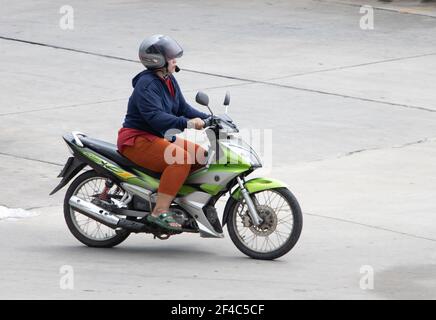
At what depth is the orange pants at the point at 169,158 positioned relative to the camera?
9.48 meters

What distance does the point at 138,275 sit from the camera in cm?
908

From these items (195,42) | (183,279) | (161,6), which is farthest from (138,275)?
(161,6)

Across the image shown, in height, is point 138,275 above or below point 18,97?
below

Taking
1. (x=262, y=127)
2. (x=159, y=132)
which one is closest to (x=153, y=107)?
(x=159, y=132)

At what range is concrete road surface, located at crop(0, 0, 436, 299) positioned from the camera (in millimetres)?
9086

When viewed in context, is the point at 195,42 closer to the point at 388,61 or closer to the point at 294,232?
the point at 388,61

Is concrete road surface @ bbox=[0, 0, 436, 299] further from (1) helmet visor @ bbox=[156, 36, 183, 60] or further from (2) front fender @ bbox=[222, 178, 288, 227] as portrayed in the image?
(1) helmet visor @ bbox=[156, 36, 183, 60]

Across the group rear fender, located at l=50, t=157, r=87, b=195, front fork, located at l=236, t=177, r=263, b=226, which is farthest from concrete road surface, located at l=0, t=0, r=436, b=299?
rear fender, located at l=50, t=157, r=87, b=195

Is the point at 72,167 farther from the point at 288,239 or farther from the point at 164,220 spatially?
the point at 288,239

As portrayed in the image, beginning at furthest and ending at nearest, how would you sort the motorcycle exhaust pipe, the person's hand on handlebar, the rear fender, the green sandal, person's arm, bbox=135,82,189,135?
the rear fender, the motorcycle exhaust pipe, the green sandal, person's arm, bbox=135,82,189,135, the person's hand on handlebar

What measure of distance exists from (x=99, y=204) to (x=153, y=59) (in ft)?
4.02

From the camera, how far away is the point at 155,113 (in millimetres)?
9484

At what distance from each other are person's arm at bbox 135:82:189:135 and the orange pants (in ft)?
0.45

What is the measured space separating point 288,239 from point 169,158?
42.8 inches
